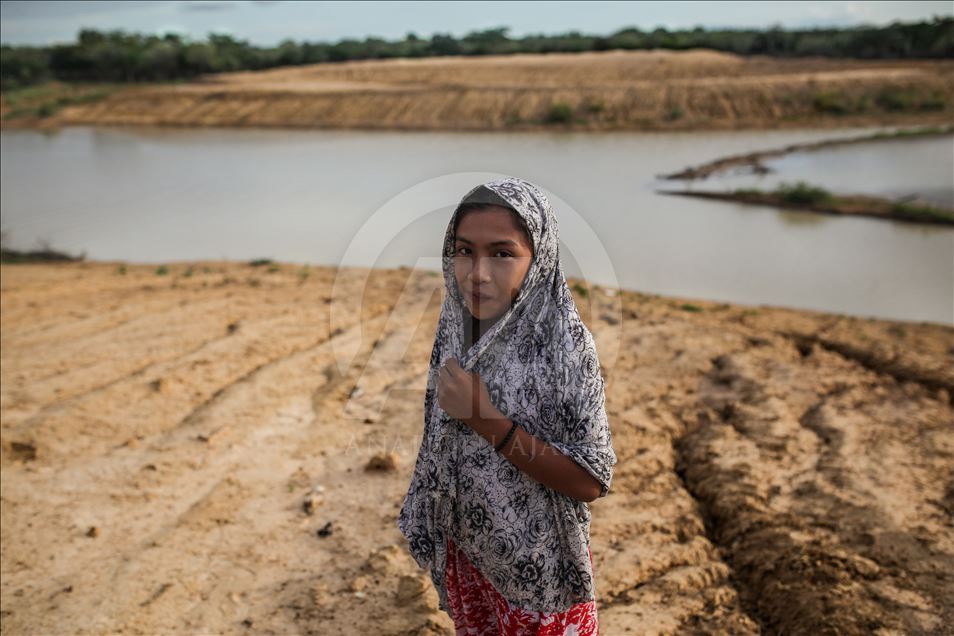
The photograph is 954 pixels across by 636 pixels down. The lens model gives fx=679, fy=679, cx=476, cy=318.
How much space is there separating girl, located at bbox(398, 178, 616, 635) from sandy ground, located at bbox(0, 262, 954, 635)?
1236 millimetres

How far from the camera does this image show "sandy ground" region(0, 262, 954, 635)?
2715 millimetres

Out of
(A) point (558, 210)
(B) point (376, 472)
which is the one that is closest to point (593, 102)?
(B) point (376, 472)

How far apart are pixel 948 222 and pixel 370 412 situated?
10.6 metres

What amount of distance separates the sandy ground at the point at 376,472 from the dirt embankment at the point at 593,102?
19.1m

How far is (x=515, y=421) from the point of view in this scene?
141cm

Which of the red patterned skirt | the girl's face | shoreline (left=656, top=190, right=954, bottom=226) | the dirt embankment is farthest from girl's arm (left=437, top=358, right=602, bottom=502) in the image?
the dirt embankment

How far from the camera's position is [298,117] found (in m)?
26.6

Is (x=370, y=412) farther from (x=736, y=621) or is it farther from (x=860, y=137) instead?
(x=860, y=137)

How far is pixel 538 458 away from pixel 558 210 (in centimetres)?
130

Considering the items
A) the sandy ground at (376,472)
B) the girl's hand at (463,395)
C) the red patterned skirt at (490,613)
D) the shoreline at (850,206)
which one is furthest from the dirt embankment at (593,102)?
the girl's hand at (463,395)

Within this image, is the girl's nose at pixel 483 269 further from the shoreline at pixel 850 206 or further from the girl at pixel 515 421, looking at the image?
the shoreline at pixel 850 206

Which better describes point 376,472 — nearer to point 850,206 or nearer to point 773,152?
point 850,206

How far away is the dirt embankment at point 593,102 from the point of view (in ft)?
75.7

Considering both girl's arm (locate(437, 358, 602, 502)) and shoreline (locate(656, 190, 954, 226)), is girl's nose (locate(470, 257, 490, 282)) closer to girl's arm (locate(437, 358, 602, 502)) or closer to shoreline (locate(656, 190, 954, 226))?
girl's arm (locate(437, 358, 602, 502))
